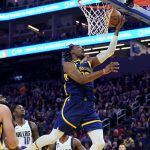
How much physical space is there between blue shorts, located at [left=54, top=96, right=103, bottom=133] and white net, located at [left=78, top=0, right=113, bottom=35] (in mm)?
1684

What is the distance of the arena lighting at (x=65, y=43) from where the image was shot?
23125 mm

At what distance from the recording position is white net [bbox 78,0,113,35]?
8008 mm

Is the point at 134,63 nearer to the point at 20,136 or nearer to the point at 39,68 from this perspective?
the point at 39,68

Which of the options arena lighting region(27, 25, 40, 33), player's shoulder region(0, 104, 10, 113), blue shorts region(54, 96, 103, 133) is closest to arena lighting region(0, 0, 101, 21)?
arena lighting region(27, 25, 40, 33)

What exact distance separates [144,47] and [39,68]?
27.7 feet

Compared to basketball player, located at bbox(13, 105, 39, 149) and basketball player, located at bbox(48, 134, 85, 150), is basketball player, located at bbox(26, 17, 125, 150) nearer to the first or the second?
basketball player, located at bbox(13, 105, 39, 149)

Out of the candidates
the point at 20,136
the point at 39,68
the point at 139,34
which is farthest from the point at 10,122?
the point at 39,68

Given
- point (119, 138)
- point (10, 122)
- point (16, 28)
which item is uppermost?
point (16, 28)

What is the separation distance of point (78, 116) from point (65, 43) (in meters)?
19.6

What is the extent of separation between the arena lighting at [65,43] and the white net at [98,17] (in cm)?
1274

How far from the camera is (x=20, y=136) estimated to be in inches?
312

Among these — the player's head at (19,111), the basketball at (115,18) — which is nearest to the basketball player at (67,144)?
the player's head at (19,111)

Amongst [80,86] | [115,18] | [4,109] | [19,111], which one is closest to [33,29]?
[19,111]

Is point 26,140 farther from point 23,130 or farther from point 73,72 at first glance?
point 73,72
